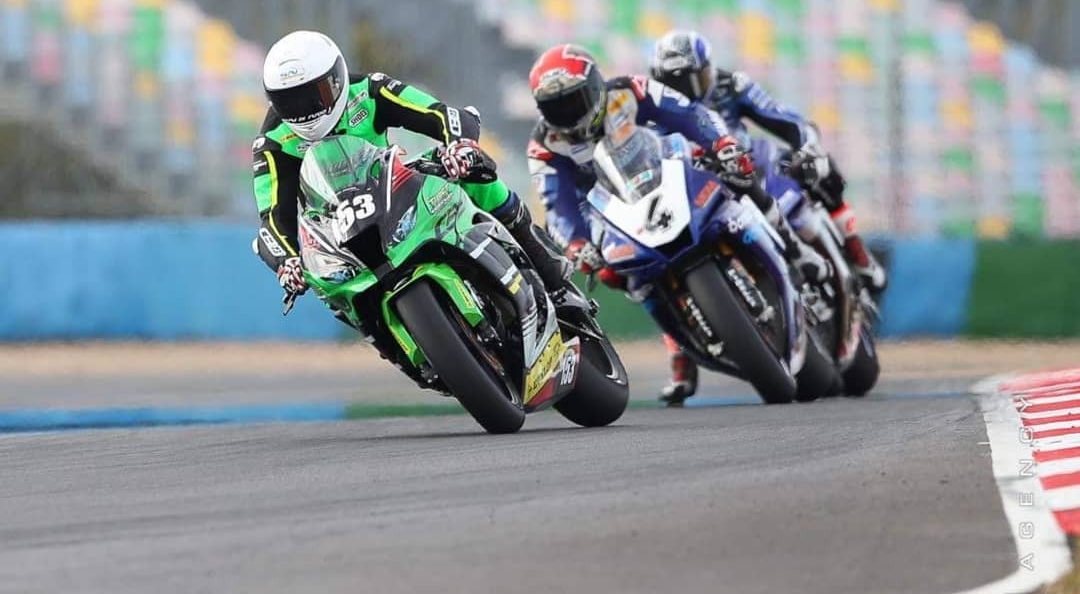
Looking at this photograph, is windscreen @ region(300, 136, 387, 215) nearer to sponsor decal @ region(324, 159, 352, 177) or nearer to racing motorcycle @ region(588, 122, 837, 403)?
sponsor decal @ region(324, 159, 352, 177)

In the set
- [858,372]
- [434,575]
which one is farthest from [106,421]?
[434,575]

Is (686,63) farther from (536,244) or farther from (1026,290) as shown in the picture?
(1026,290)

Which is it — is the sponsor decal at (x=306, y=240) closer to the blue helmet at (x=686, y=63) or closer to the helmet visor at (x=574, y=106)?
the helmet visor at (x=574, y=106)

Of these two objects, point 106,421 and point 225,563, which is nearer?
point 225,563

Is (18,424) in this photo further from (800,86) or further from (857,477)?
(800,86)

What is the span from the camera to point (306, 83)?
7105 millimetres

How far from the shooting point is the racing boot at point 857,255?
1144cm

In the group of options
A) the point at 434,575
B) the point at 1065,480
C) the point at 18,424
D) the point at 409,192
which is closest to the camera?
the point at 434,575

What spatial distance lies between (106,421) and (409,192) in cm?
430

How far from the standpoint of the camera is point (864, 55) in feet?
55.1

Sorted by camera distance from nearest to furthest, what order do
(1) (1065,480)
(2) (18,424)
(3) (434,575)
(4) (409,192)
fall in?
(3) (434,575) < (1) (1065,480) < (4) (409,192) < (2) (18,424)

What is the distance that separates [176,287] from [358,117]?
29.7ft

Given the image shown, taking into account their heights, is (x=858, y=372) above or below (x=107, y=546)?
below

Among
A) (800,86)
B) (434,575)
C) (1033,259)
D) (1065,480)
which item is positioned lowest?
(1033,259)
